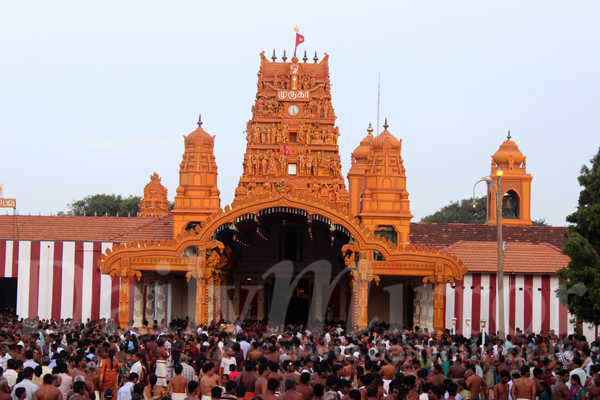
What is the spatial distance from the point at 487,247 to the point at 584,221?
A: 35.8 feet

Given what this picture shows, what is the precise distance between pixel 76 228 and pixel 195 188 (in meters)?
5.86

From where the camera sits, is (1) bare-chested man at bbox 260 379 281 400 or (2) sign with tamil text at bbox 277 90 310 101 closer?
(1) bare-chested man at bbox 260 379 281 400

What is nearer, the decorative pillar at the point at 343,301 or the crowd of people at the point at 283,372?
the crowd of people at the point at 283,372

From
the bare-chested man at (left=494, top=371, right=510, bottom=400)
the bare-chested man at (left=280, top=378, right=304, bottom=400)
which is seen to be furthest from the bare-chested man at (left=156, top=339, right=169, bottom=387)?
the bare-chested man at (left=494, top=371, right=510, bottom=400)

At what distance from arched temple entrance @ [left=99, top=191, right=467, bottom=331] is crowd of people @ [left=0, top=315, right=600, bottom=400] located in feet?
27.4

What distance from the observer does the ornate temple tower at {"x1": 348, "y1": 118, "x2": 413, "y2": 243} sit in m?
29.4

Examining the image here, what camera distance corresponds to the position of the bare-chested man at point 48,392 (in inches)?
430

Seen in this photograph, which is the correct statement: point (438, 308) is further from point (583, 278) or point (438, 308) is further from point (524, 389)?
point (524, 389)

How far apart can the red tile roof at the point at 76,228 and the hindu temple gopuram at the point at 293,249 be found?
0.09 metres

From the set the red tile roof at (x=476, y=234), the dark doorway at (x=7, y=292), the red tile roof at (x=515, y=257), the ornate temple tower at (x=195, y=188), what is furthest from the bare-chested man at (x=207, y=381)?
the dark doorway at (x=7, y=292)

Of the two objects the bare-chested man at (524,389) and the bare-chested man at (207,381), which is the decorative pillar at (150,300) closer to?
the bare-chested man at (207,381)

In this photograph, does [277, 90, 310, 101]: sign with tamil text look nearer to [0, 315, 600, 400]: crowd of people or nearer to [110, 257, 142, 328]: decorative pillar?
[110, 257, 142, 328]: decorative pillar

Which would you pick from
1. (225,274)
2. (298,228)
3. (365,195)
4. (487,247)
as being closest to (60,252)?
(225,274)

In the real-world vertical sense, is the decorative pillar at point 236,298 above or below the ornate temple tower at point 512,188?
below
